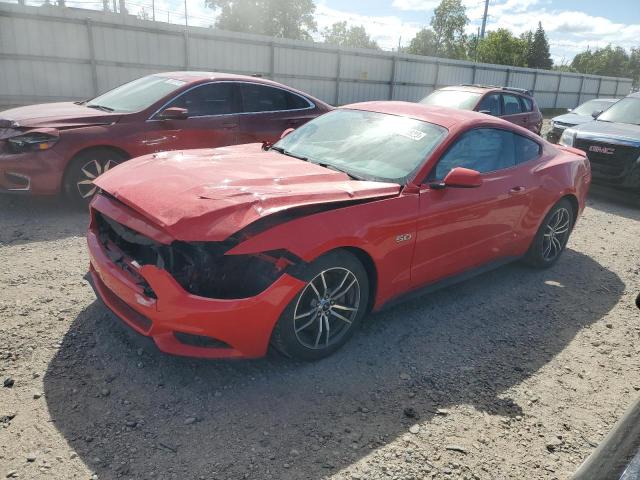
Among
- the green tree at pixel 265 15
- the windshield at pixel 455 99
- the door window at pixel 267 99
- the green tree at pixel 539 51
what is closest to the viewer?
the door window at pixel 267 99

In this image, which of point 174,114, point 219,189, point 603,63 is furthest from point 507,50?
point 219,189

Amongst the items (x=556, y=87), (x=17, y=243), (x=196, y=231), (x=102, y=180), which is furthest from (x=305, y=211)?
(x=556, y=87)

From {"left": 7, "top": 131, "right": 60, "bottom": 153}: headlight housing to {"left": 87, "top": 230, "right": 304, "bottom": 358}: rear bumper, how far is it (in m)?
3.30

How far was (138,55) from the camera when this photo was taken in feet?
47.4

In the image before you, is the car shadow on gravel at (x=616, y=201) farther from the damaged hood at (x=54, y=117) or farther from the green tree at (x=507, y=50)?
the green tree at (x=507, y=50)

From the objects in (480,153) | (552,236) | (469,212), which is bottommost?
(552,236)

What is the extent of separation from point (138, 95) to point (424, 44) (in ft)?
281

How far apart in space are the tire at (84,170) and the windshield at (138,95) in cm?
67

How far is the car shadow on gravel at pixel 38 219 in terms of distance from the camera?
5.06 m

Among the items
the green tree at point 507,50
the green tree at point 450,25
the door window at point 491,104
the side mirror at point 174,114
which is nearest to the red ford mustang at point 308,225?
the side mirror at point 174,114

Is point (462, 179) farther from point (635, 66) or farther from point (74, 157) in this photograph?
point (635, 66)

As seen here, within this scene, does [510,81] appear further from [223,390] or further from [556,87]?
[223,390]

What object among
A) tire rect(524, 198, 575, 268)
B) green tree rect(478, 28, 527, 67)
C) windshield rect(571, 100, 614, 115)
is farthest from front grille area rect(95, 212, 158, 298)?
green tree rect(478, 28, 527, 67)

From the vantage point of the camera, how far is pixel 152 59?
14695 mm
